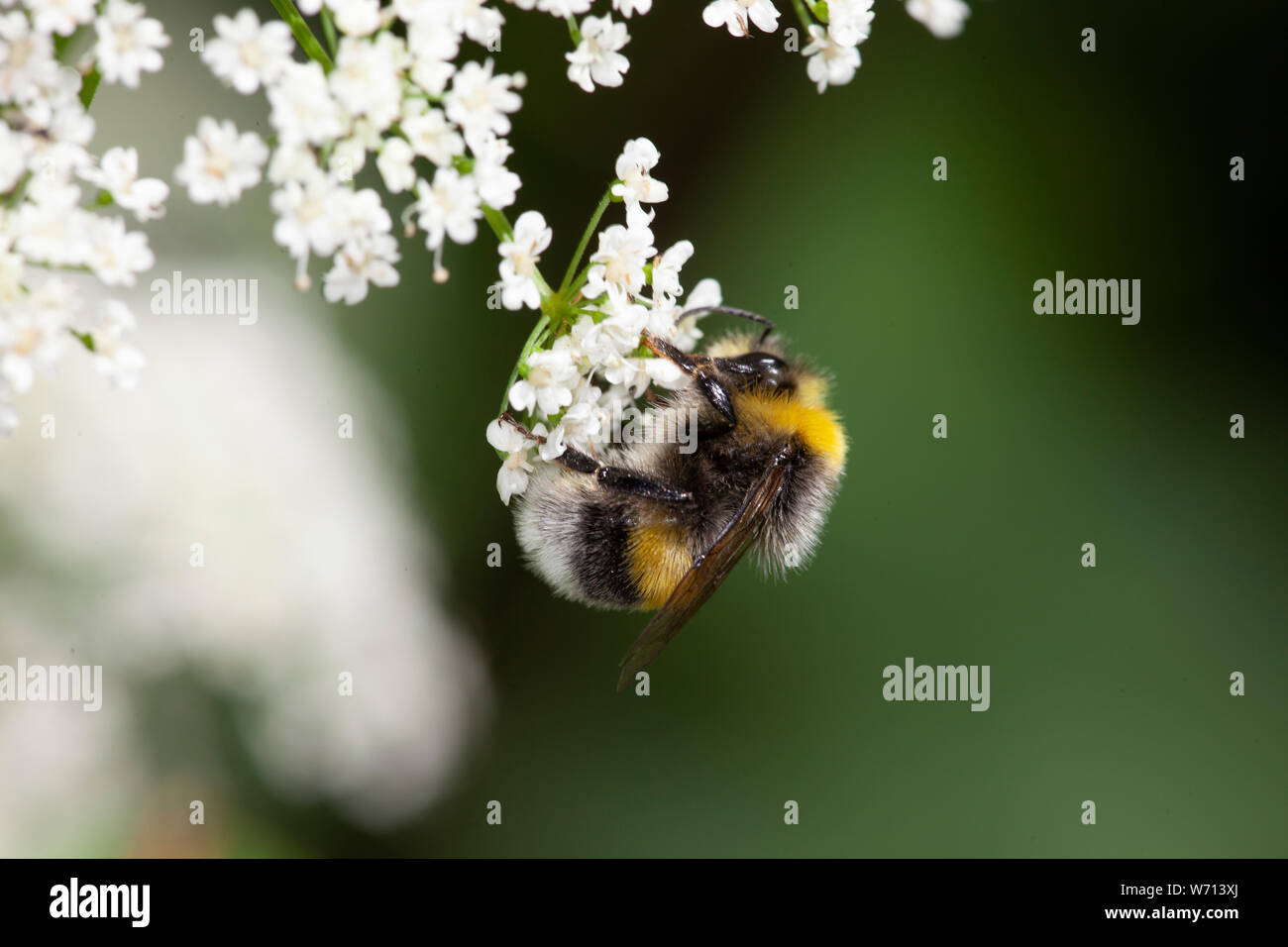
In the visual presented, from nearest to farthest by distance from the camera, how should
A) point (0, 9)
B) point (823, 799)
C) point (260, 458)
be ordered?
point (0, 9) → point (260, 458) → point (823, 799)

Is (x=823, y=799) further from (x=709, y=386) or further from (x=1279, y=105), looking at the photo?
(x=1279, y=105)

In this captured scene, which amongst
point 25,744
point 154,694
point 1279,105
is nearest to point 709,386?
point 154,694

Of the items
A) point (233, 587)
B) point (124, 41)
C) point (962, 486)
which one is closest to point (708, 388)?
point (124, 41)

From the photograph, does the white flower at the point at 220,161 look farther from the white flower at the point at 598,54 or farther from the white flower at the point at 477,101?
the white flower at the point at 598,54

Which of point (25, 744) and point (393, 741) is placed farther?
point (393, 741)

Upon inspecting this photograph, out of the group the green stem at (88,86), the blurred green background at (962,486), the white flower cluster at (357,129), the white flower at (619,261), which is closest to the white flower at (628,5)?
the white flower cluster at (357,129)
